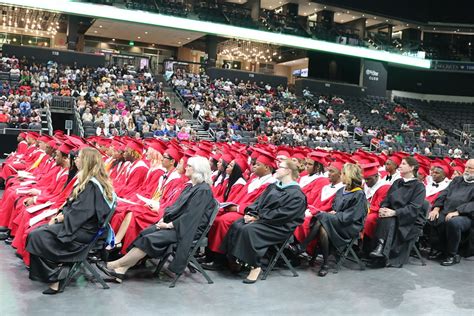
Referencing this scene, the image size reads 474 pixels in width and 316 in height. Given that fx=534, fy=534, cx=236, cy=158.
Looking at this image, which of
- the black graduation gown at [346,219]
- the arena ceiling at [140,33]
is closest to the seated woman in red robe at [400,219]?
the black graduation gown at [346,219]

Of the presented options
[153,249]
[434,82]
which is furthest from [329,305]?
[434,82]

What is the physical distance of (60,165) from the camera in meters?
6.69

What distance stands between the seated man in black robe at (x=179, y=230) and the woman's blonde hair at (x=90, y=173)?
65cm

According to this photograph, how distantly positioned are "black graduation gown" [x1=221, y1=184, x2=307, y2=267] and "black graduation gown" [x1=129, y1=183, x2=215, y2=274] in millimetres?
432

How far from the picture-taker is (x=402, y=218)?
6.68 meters

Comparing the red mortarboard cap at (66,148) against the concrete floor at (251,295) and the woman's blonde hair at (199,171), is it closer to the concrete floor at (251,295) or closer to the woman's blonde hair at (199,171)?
the concrete floor at (251,295)

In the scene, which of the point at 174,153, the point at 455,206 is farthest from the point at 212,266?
the point at 455,206

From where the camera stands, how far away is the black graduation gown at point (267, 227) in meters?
5.59

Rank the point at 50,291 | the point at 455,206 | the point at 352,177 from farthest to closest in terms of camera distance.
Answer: the point at 455,206
the point at 352,177
the point at 50,291

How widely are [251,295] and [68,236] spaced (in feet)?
5.88

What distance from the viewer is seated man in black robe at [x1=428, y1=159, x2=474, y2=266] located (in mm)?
7141

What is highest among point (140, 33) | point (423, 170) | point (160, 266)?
point (140, 33)

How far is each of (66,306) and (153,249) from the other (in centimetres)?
104

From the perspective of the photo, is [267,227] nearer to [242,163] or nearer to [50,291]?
[242,163]
